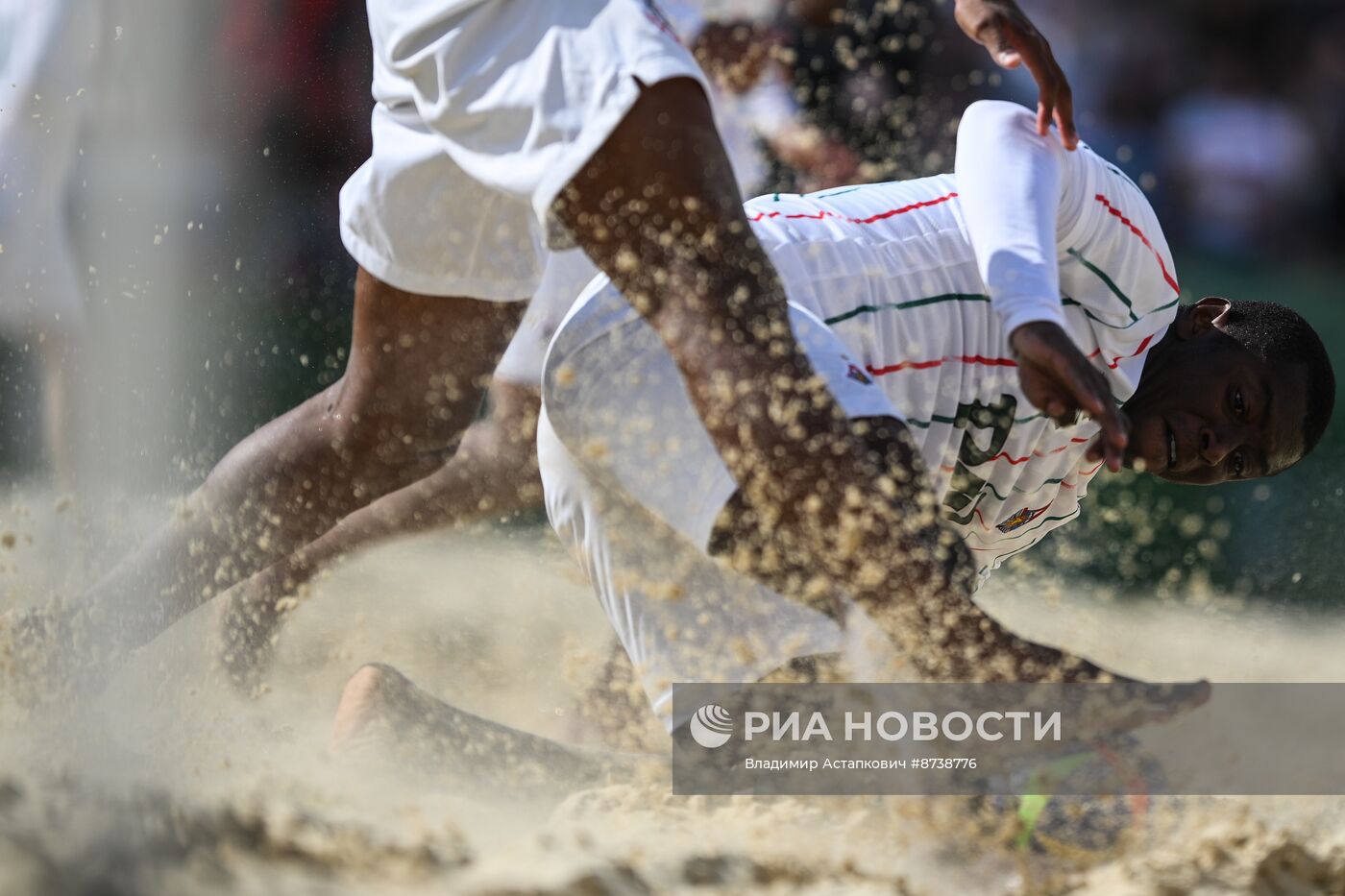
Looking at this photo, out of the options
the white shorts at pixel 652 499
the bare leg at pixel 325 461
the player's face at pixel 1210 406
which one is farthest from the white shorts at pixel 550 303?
the player's face at pixel 1210 406

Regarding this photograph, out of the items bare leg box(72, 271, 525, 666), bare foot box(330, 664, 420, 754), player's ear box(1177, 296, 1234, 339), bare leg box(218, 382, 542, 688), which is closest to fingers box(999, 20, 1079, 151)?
player's ear box(1177, 296, 1234, 339)

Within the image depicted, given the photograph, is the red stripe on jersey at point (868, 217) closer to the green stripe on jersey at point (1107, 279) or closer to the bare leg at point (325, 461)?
the green stripe on jersey at point (1107, 279)

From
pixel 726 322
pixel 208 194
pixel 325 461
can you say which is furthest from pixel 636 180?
pixel 208 194

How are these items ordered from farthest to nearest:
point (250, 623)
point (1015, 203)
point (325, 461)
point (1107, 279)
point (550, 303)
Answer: point (250, 623) → point (325, 461) → point (550, 303) → point (1107, 279) → point (1015, 203)

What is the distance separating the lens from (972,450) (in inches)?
66.5

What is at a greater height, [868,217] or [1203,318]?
[868,217]

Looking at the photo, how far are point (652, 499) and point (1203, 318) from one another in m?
0.78

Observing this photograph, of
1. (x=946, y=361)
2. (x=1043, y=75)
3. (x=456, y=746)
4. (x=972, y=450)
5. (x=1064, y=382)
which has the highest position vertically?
(x=1043, y=75)

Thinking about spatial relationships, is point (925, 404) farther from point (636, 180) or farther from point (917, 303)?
point (636, 180)

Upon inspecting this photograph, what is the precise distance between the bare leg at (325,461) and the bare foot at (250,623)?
0.24 feet

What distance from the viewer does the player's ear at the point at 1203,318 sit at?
1.76 meters

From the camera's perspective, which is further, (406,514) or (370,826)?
(406,514)

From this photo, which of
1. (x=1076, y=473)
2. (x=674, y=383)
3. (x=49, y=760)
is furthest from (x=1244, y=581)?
(x=49, y=760)

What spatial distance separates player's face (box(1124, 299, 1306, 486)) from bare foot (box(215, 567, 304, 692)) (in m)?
1.21
